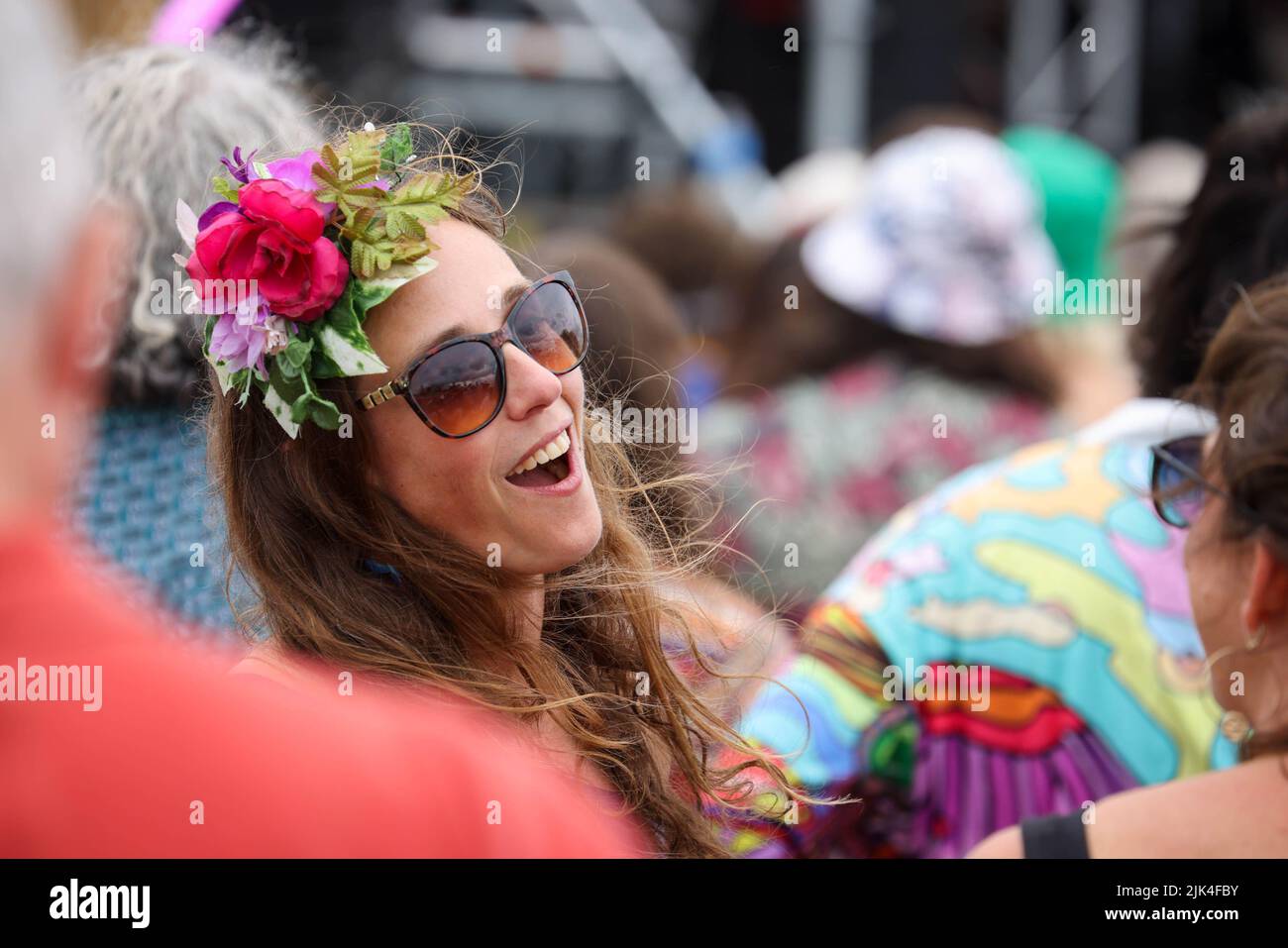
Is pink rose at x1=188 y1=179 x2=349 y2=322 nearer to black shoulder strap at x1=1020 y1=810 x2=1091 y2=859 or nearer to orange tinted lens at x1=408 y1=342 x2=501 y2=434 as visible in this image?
orange tinted lens at x1=408 y1=342 x2=501 y2=434

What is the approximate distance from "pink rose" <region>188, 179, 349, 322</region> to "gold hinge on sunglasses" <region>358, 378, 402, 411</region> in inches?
4.0

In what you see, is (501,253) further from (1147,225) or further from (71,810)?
(1147,225)

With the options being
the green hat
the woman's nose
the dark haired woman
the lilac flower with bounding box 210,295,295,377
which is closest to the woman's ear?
the dark haired woman

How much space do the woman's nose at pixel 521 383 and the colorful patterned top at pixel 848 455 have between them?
149cm

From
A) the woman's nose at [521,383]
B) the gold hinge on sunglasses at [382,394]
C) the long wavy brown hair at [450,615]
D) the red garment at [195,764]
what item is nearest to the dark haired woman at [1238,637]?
the long wavy brown hair at [450,615]

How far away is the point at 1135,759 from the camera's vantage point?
77.4 inches

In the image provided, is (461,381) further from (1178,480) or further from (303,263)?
(1178,480)

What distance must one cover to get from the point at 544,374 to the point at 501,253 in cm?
17

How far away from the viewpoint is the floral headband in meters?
1.45

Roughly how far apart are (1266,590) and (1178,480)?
0.83ft

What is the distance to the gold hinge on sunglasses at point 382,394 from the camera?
4.84 feet
